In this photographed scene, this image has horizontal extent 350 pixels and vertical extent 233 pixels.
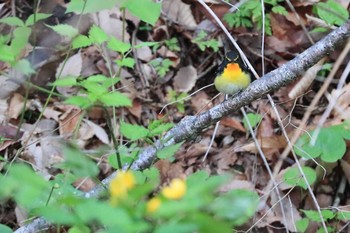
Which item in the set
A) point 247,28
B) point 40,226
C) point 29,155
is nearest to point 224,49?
point 247,28

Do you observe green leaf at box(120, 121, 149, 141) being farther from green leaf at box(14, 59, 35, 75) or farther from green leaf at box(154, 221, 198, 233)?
green leaf at box(154, 221, 198, 233)

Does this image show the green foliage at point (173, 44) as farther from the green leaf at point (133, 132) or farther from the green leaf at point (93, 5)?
the green leaf at point (133, 132)

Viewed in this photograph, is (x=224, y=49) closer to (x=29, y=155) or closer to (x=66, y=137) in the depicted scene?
(x=66, y=137)

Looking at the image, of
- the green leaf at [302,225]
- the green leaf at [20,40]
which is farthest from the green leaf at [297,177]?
the green leaf at [20,40]

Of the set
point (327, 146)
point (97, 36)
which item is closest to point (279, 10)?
point (327, 146)

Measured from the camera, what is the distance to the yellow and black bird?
3.12 meters

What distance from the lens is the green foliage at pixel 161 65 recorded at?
4.31 m

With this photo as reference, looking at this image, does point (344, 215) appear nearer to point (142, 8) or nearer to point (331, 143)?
point (331, 143)

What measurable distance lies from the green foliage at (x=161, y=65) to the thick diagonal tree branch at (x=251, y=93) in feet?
4.92

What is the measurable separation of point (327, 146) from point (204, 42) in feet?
4.66

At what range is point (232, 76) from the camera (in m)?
3.16

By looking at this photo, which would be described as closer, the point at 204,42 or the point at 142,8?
the point at 142,8

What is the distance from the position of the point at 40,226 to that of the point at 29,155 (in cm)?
107

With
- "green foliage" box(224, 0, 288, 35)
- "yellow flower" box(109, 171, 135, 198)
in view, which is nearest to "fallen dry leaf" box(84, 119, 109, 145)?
"green foliage" box(224, 0, 288, 35)
